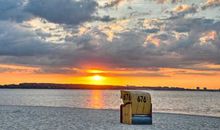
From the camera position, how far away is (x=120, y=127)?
36.6 metres

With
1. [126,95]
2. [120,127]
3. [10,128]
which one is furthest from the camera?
[126,95]

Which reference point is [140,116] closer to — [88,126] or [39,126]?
[88,126]

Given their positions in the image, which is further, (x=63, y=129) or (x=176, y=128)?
(x=176, y=128)

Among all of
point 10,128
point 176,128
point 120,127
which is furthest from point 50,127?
point 176,128

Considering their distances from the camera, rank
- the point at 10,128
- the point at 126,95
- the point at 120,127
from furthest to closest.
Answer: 1. the point at 126,95
2. the point at 120,127
3. the point at 10,128

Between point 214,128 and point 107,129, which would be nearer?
point 107,129

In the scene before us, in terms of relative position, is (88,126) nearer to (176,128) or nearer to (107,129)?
(107,129)

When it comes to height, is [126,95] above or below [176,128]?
above

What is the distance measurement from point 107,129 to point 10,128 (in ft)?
23.9

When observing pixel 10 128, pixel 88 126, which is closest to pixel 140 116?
pixel 88 126

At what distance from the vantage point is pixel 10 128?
34.1 meters

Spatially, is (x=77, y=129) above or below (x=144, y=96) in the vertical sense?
below

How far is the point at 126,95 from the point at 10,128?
10.4 meters

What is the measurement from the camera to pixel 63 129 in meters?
34.4
